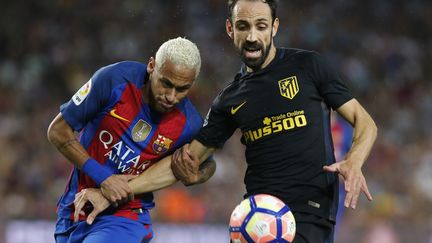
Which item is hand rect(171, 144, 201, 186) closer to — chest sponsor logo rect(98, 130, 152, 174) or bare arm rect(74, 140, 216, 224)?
bare arm rect(74, 140, 216, 224)

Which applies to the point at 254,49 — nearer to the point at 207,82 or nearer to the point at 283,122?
the point at 283,122

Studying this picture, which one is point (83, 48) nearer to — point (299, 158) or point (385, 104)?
point (385, 104)

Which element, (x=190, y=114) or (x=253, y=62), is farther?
(x=190, y=114)

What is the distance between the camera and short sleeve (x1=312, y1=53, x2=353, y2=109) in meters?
5.26

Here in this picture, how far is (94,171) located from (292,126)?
133cm

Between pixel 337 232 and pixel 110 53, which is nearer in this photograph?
pixel 337 232

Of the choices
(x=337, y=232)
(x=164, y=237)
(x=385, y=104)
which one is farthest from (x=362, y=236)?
(x=385, y=104)

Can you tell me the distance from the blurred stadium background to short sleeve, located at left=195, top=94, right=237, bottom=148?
213 inches

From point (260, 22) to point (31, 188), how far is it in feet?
24.6

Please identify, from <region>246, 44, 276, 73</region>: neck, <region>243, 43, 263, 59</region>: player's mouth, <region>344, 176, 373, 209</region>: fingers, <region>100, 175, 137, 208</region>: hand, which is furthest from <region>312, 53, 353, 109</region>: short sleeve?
<region>100, 175, 137, 208</region>: hand

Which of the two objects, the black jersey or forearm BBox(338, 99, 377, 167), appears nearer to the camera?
forearm BBox(338, 99, 377, 167)

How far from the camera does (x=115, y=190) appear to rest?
5.36 metres

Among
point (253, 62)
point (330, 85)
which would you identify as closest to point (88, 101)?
point (253, 62)

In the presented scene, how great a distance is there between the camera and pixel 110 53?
14383 mm
